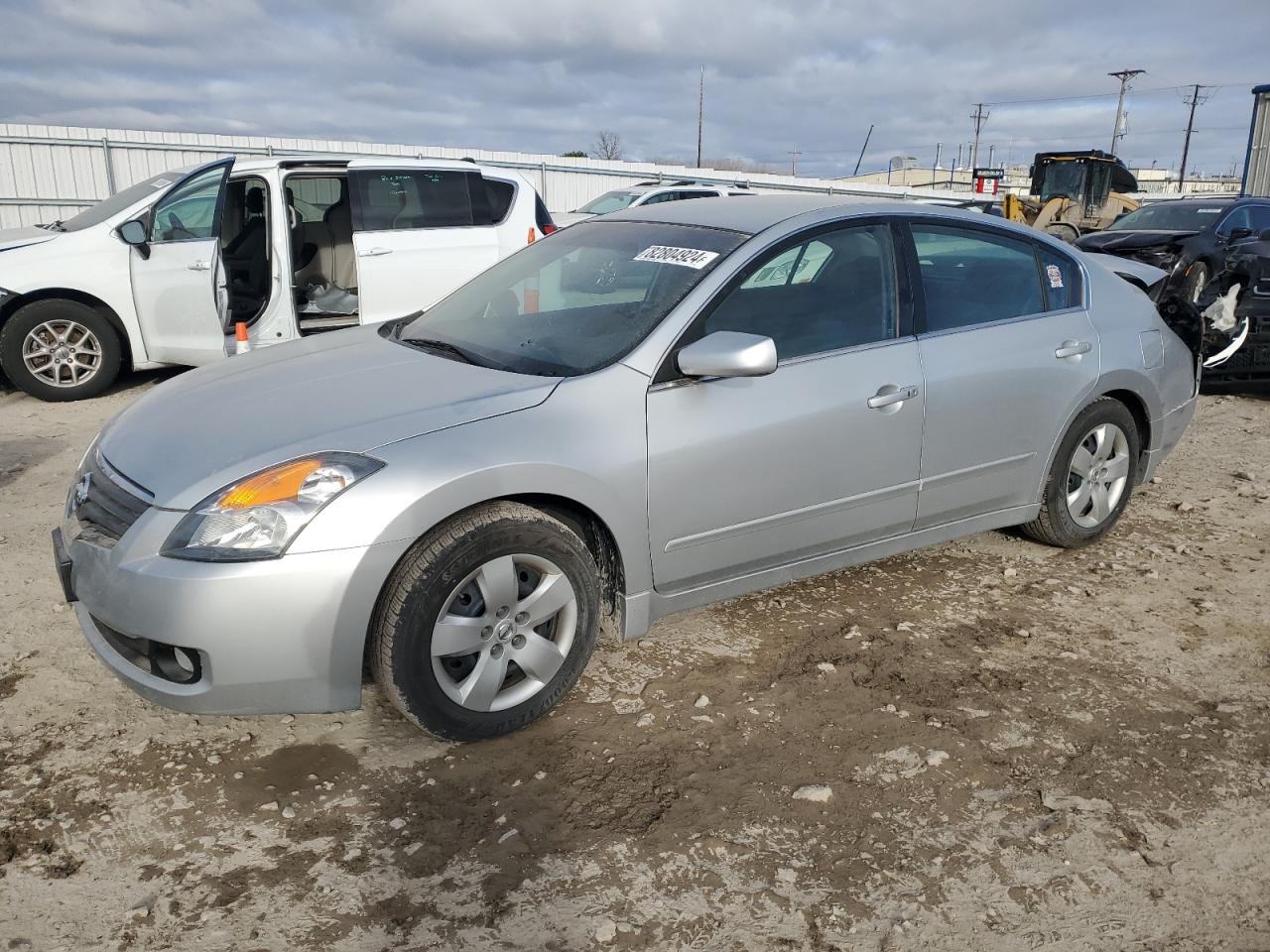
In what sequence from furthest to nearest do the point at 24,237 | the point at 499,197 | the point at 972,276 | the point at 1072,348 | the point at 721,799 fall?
1. the point at 499,197
2. the point at 24,237
3. the point at 1072,348
4. the point at 972,276
5. the point at 721,799

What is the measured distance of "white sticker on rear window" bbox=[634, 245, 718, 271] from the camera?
3.49m

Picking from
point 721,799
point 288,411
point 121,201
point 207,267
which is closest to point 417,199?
point 207,267

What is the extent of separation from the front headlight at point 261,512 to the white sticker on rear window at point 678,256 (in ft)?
4.63

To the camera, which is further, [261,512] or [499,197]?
[499,197]

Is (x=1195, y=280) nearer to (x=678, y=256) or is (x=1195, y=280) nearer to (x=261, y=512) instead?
(x=678, y=256)

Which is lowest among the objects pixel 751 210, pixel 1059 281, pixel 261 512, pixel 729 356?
pixel 261 512

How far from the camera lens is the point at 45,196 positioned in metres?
16.7

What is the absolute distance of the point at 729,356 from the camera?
3.07m

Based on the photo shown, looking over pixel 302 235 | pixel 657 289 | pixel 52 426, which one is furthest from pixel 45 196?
pixel 657 289

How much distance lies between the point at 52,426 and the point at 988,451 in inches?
240

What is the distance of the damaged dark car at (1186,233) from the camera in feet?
33.4

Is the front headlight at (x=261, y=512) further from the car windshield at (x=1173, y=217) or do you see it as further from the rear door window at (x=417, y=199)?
the car windshield at (x=1173, y=217)

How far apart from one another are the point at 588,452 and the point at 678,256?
0.98 meters

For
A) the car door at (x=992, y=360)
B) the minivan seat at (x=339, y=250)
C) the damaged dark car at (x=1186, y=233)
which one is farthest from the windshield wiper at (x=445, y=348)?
the damaged dark car at (x=1186, y=233)
